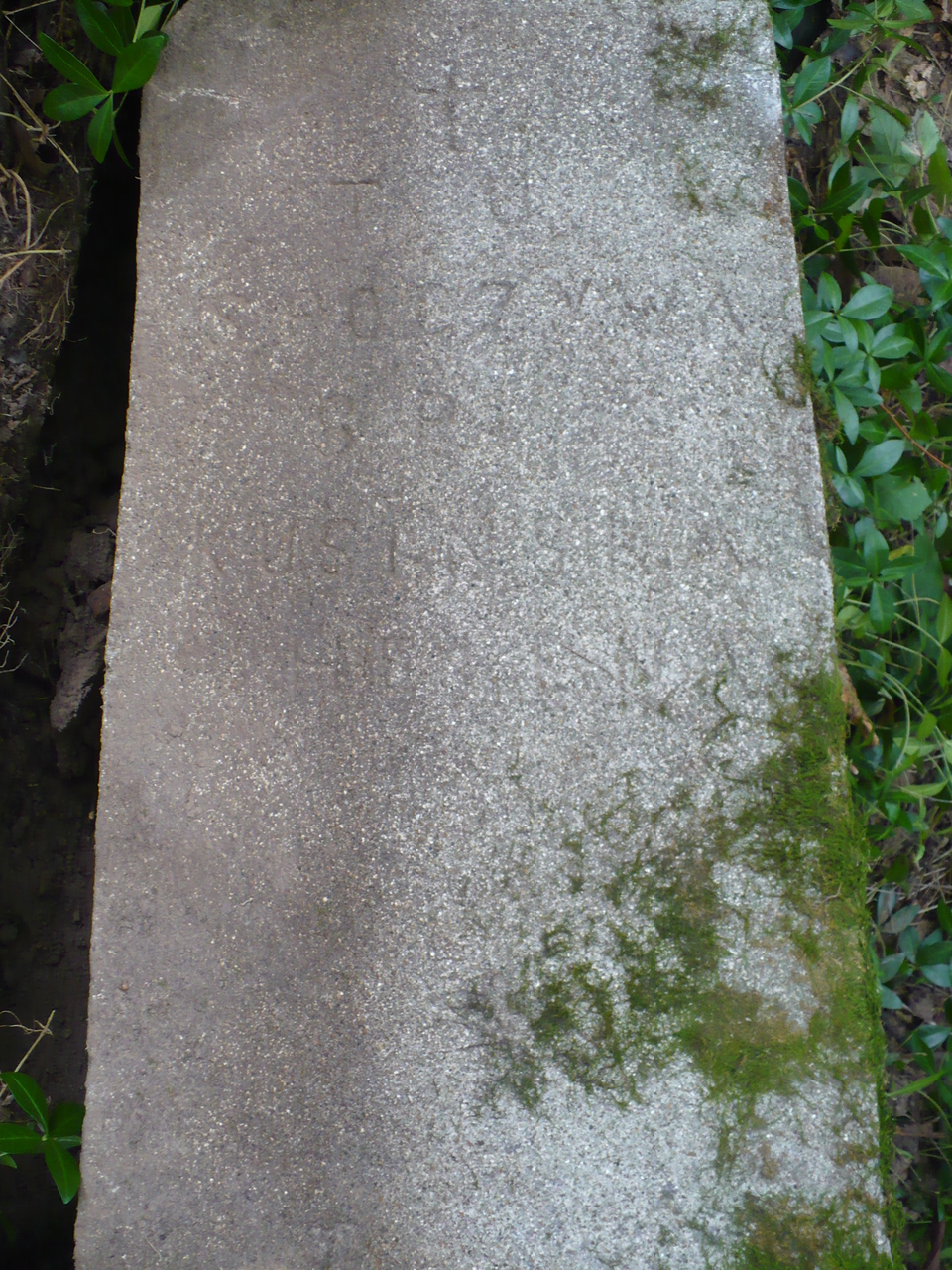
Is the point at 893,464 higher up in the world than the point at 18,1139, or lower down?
higher up

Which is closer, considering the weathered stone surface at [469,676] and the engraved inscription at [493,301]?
the weathered stone surface at [469,676]

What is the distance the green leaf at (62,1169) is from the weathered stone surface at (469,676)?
0.34 feet

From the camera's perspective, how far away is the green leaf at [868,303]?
5.14 ft

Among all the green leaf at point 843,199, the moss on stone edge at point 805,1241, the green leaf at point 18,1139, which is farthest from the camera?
the green leaf at point 843,199

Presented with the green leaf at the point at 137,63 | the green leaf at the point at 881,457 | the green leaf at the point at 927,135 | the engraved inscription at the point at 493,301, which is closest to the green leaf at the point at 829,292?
the green leaf at the point at 881,457

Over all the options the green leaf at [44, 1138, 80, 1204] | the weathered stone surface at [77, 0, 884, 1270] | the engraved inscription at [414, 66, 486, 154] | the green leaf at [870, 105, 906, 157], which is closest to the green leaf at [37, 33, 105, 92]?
the weathered stone surface at [77, 0, 884, 1270]

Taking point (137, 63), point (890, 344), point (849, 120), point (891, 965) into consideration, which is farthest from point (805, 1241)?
point (137, 63)

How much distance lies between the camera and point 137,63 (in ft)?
4.45

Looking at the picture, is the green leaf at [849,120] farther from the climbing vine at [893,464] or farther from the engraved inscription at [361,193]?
the engraved inscription at [361,193]

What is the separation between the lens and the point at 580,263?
1.37 m

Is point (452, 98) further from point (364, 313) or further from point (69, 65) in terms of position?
point (69, 65)

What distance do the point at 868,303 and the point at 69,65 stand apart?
1610 millimetres

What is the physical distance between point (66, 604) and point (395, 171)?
3.93 feet

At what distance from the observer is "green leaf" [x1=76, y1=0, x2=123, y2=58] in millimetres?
1327
